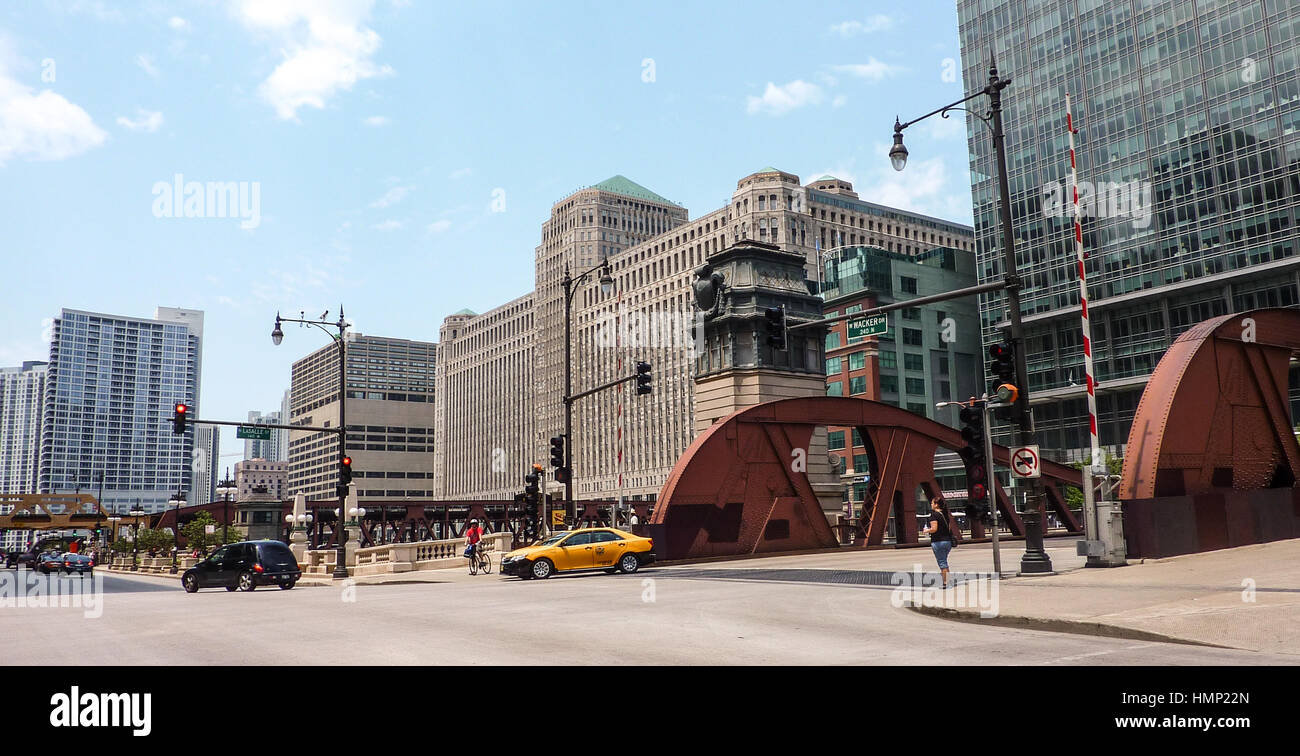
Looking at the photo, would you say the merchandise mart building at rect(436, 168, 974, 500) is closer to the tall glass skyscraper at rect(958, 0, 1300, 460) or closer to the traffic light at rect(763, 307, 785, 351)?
the tall glass skyscraper at rect(958, 0, 1300, 460)

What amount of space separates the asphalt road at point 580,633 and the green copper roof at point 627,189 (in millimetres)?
159813

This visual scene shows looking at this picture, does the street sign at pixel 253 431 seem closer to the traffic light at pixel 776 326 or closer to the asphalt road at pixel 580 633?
the asphalt road at pixel 580 633

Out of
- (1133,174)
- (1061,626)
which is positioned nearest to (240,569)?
(1061,626)

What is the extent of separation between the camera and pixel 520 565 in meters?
27.8

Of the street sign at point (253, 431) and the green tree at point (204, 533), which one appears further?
the green tree at point (204, 533)

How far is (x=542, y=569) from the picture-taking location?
1103 inches

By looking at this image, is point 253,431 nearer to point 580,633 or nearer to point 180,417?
point 180,417

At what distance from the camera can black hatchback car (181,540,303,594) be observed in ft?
97.1

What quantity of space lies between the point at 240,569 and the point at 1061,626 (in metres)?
25.2

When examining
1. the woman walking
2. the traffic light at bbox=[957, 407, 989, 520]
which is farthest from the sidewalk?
the traffic light at bbox=[957, 407, 989, 520]

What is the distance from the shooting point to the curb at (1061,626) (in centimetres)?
1080

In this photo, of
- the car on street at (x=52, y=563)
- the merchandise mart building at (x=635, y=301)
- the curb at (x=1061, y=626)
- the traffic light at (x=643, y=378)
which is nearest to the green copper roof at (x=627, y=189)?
the merchandise mart building at (x=635, y=301)

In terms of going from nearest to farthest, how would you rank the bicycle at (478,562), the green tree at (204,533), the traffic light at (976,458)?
the traffic light at (976,458), the bicycle at (478,562), the green tree at (204,533)

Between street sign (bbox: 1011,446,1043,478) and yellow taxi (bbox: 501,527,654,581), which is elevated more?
street sign (bbox: 1011,446,1043,478)
